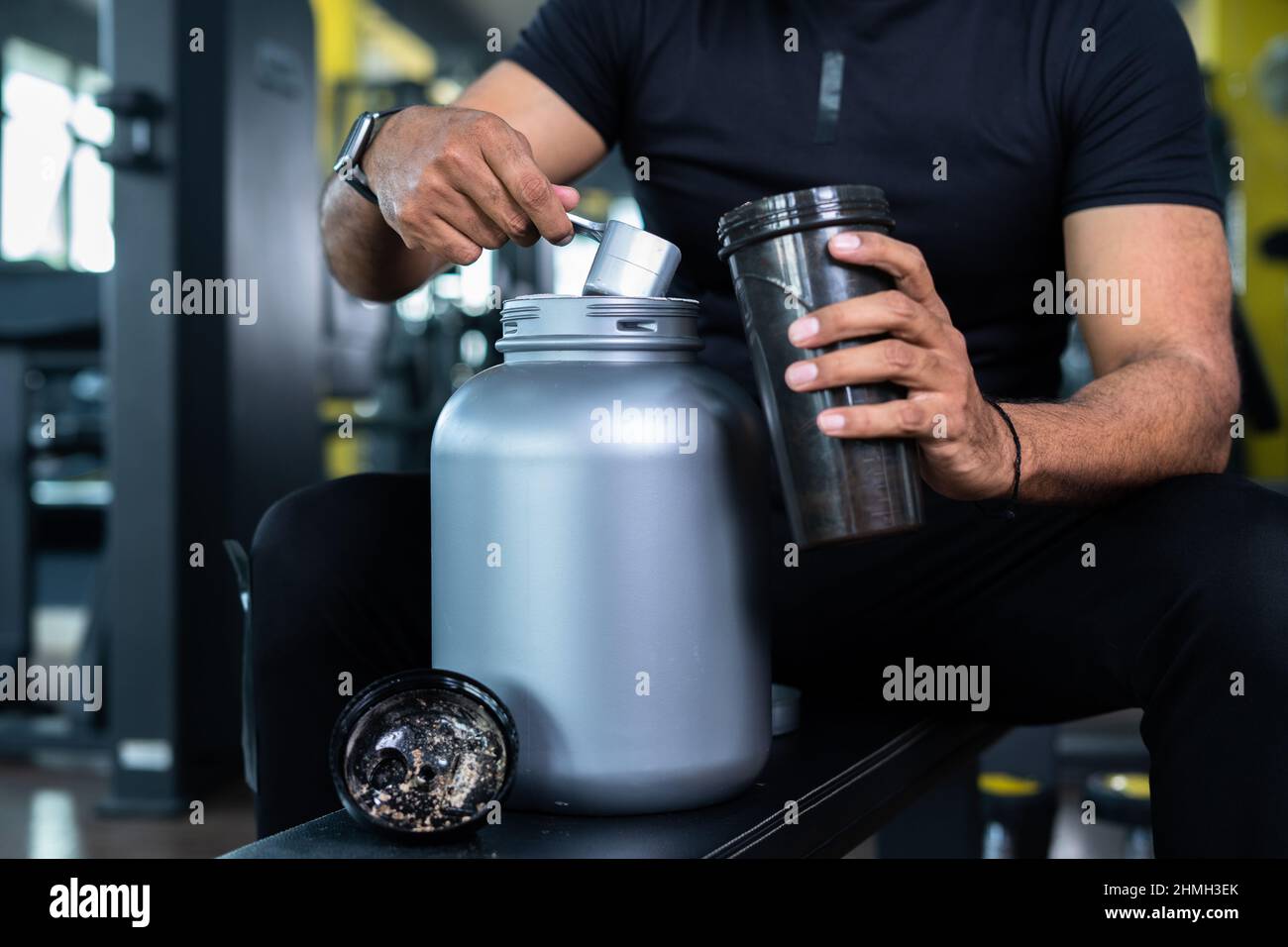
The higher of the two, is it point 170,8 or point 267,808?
point 170,8

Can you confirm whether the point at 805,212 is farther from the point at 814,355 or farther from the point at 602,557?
the point at 602,557

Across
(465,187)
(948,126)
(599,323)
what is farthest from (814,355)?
(948,126)

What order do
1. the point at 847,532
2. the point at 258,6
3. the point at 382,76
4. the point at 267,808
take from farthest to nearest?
the point at 382,76 → the point at 258,6 → the point at 267,808 → the point at 847,532

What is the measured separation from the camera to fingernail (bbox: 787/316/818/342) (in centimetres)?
68

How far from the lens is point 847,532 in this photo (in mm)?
676

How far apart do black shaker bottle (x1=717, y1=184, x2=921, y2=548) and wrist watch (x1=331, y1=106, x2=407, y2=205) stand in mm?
354

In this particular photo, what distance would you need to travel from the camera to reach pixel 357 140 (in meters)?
0.94

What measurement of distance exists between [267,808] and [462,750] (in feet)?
1.04

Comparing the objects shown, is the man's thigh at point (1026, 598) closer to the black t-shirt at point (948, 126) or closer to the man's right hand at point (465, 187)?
the black t-shirt at point (948, 126)

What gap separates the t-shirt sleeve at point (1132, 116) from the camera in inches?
43.4

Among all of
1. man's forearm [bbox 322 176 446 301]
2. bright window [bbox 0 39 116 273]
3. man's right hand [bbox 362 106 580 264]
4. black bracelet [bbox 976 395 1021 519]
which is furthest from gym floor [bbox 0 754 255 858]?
black bracelet [bbox 976 395 1021 519]

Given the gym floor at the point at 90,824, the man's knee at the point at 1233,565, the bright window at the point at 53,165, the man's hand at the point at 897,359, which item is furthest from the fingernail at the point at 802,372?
the bright window at the point at 53,165
